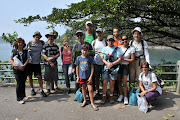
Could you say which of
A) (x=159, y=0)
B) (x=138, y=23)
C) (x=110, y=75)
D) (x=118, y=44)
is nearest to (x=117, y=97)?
(x=110, y=75)

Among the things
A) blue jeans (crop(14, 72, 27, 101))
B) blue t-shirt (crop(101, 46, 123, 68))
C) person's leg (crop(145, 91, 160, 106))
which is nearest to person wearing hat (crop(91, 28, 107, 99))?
blue t-shirt (crop(101, 46, 123, 68))

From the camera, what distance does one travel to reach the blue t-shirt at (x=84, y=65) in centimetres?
384

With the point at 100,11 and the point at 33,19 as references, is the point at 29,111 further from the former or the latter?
the point at 33,19

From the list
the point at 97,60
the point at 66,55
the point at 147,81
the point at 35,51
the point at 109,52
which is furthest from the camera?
the point at 66,55

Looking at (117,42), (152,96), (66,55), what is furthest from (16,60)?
(152,96)

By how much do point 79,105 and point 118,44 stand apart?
78.5 inches

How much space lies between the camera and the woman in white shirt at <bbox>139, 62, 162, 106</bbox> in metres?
3.72

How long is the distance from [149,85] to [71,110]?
2096 millimetres

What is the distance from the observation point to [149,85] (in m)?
Answer: 3.81

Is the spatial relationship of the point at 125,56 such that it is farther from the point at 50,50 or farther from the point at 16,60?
the point at 16,60

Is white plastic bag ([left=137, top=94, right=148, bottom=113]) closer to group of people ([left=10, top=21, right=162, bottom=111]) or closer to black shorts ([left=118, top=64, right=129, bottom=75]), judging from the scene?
group of people ([left=10, top=21, right=162, bottom=111])

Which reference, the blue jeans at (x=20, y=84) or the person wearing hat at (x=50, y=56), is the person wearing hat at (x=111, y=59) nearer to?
the person wearing hat at (x=50, y=56)

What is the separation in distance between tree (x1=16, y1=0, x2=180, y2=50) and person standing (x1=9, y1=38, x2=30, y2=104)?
168 centimetres

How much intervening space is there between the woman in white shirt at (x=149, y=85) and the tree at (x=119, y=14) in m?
1.78
